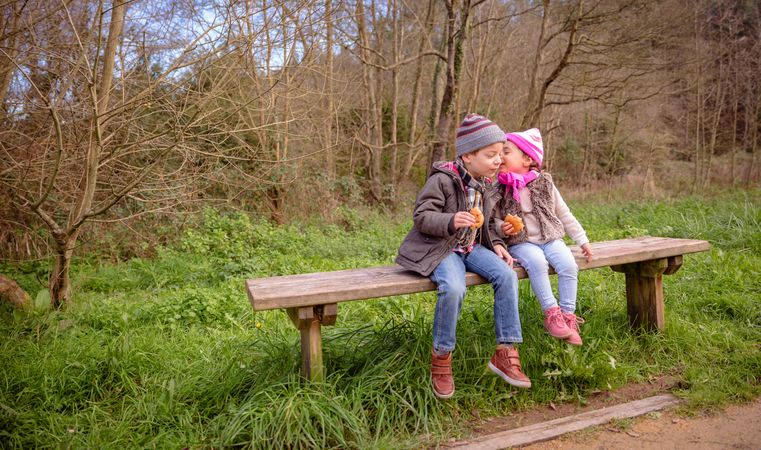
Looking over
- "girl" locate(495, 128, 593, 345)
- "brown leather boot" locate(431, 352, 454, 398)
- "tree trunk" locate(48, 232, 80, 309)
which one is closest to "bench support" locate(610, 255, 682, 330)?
"girl" locate(495, 128, 593, 345)

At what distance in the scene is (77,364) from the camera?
330 cm

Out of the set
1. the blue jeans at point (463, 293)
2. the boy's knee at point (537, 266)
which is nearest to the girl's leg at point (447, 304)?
the blue jeans at point (463, 293)

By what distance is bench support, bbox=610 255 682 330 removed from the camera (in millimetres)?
3850

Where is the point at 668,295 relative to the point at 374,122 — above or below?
below

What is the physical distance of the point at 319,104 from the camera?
1078 cm

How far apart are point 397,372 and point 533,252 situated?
112 cm

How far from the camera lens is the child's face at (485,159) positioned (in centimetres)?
314

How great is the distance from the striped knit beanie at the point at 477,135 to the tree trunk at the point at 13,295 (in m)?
4.04

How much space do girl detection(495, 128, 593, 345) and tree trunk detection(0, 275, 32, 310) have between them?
4.12 m

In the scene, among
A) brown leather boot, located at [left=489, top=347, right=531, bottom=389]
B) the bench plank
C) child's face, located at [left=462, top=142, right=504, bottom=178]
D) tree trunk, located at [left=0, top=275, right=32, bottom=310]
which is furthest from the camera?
tree trunk, located at [left=0, top=275, right=32, bottom=310]

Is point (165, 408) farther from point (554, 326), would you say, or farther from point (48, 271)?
point (48, 271)

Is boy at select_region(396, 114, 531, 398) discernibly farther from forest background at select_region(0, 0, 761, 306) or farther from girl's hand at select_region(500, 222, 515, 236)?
forest background at select_region(0, 0, 761, 306)

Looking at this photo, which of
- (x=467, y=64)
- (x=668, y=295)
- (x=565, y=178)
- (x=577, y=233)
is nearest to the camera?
(x=577, y=233)

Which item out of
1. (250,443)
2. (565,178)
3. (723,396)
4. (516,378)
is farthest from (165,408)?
(565,178)
